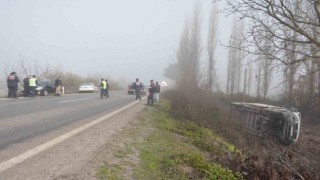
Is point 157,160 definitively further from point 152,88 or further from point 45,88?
point 45,88

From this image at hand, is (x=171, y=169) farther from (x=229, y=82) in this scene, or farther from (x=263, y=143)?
(x=229, y=82)

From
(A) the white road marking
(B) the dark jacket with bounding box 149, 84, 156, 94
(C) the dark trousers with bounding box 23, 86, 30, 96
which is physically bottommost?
(A) the white road marking

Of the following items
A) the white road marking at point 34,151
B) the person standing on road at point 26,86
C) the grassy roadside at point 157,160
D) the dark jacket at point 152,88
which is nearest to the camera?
the white road marking at point 34,151

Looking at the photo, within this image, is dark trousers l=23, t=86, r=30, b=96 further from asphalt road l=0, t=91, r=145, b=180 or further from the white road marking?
the white road marking

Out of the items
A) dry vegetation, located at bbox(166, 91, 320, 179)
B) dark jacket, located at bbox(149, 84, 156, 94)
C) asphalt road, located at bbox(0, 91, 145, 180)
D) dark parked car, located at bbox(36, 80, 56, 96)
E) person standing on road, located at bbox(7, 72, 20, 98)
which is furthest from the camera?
dark parked car, located at bbox(36, 80, 56, 96)

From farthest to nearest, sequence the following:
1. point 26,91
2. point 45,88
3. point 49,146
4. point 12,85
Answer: point 45,88, point 26,91, point 12,85, point 49,146

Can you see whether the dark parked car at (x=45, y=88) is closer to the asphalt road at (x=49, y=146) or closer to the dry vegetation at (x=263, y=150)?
the dry vegetation at (x=263, y=150)

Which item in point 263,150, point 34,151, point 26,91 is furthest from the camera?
point 26,91

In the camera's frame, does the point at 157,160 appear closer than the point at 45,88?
Yes

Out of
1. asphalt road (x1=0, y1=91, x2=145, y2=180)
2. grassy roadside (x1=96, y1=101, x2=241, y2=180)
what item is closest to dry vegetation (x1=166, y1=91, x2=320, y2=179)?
grassy roadside (x1=96, y1=101, x2=241, y2=180)

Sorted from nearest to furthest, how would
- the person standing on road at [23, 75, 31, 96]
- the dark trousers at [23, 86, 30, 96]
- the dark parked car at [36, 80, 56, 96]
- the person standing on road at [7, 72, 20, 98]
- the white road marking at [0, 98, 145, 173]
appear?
the white road marking at [0, 98, 145, 173]
the person standing on road at [7, 72, 20, 98]
the person standing on road at [23, 75, 31, 96]
the dark trousers at [23, 86, 30, 96]
the dark parked car at [36, 80, 56, 96]

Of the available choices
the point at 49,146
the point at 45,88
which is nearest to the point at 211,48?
the point at 45,88

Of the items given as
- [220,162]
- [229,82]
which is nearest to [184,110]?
[220,162]

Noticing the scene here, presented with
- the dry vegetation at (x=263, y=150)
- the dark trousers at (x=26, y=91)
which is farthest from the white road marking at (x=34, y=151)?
the dark trousers at (x=26, y=91)
